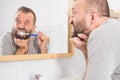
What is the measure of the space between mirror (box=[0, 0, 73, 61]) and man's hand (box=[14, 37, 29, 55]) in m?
0.03

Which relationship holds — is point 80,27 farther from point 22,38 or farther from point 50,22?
point 22,38

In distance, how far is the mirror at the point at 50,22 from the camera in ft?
3.69

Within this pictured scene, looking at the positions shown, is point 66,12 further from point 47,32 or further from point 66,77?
point 66,77

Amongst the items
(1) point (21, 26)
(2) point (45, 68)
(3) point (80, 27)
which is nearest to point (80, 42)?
(3) point (80, 27)

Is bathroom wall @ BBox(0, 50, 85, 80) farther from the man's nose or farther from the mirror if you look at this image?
the man's nose

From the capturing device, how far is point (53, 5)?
1.32 meters

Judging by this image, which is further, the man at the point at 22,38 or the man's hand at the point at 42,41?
the man's hand at the point at 42,41

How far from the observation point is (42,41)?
1.27 metres

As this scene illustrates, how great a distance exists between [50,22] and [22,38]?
0.21 m

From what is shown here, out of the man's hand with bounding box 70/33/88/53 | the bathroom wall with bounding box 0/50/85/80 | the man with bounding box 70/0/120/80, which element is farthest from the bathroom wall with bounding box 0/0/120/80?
the man with bounding box 70/0/120/80

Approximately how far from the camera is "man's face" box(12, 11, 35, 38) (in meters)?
1.16

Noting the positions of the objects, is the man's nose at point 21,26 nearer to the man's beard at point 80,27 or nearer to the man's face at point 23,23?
the man's face at point 23,23

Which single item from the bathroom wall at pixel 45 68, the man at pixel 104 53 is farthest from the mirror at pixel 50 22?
the man at pixel 104 53

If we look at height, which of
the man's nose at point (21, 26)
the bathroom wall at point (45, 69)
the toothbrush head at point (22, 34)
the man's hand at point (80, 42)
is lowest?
the bathroom wall at point (45, 69)
